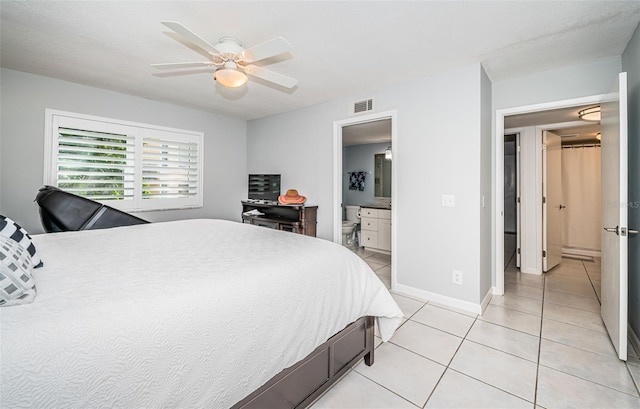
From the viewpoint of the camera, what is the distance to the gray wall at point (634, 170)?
2012mm

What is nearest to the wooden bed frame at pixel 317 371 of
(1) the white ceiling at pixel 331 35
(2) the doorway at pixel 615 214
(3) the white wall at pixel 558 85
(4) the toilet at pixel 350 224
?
(2) the doorway at pixel 615 214

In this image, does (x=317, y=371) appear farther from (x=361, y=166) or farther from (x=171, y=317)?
(x=361, y=166)

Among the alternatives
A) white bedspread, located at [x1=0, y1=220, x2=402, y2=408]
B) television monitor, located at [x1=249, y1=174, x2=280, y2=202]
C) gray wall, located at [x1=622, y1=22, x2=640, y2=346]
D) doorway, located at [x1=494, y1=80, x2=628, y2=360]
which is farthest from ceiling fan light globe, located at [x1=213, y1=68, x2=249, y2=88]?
gray wall, located at [x1=622, y1=22, x2=640, y2=346]

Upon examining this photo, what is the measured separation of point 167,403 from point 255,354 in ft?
1.08

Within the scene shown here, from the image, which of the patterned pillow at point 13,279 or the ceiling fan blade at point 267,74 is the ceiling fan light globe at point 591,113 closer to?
the ceiling fan blade at point 267,74

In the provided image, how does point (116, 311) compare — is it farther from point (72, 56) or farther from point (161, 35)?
point (72, 56)

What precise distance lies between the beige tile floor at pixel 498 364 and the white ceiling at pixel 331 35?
240 cm

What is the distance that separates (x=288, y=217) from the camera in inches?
164

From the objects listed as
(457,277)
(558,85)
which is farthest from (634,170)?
(457,277)

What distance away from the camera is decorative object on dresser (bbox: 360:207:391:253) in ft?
16.4

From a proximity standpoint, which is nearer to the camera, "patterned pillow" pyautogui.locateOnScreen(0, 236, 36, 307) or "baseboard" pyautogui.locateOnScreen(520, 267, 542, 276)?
"patterned pillow" pyautogui.locateOnScreen(0, 236, 36, 307)

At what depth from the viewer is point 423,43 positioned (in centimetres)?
228

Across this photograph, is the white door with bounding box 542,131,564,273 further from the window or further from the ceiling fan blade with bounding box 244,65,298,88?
the window

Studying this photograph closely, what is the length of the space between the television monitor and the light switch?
2546mm
